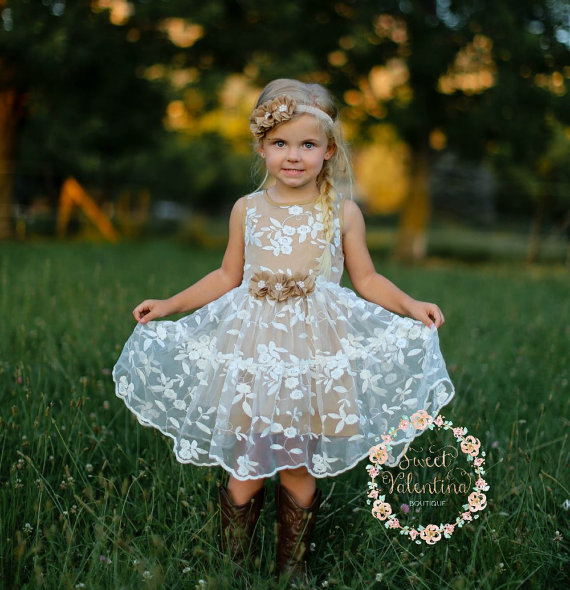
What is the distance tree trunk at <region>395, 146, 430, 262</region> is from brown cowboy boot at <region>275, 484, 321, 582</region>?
1464 centimetres

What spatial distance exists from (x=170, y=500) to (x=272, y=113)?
164 centimetres

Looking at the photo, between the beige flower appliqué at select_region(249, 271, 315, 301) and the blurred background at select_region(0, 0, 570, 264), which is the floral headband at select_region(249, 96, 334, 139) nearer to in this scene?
the beige flower appliqué at select_region(249, 271, 315, 301)

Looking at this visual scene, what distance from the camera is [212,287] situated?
109 inches

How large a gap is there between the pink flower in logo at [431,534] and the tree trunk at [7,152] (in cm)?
1213

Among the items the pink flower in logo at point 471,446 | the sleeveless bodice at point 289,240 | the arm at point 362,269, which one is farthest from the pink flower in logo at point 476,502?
the sleeveless bodice at point 289,240

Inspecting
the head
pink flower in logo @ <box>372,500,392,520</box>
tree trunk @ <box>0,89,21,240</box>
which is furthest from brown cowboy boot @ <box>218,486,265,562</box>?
tree trunk @ <box>0,89,21,240</box>

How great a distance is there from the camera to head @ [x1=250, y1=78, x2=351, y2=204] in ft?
8.16

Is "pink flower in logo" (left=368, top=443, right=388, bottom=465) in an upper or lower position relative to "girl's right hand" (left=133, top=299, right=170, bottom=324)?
lower

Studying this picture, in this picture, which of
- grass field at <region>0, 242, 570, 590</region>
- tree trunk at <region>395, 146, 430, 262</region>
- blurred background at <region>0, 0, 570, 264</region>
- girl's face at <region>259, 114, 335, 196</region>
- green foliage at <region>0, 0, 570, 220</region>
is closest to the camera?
grass field at <region>0, 242, 570, 590</region>

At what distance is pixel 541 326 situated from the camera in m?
5.68

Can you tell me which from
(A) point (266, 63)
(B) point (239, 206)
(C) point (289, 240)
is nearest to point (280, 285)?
(C) point (289, 240)

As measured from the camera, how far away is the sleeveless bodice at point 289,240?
255 cm

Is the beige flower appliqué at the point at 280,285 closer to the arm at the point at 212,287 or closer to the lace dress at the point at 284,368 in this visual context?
the lace dress at the point at 284,368

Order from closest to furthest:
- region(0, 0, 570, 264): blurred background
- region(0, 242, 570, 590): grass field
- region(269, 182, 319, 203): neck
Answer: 1. region(0, 242, 570, 590): grass field
2. region(269, 182, 319, 203): neck
3. region(0, 0, 570, 264): blurred background
